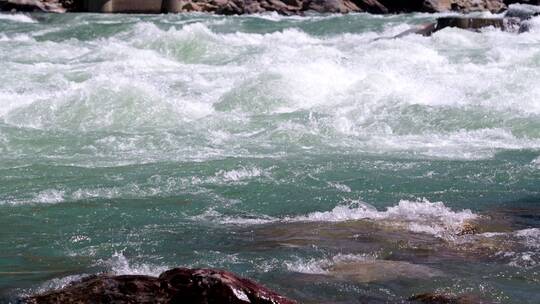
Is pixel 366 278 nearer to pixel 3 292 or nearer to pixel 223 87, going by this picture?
pixel 3 292

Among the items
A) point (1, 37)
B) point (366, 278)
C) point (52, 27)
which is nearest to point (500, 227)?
point (366, 278)

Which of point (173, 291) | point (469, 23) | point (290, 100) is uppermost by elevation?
point (173, 291)

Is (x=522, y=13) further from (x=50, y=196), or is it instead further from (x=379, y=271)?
(x=379, y=271)

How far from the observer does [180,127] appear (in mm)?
10812

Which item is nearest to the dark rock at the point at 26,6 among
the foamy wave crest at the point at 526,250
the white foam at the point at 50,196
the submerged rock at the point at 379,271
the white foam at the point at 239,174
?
the white foam at the point at 239,174

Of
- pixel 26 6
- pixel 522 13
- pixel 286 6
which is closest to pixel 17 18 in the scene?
pixel 26 6

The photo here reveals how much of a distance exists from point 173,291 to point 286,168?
461 cm

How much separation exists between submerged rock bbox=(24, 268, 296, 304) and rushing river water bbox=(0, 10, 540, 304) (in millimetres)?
702

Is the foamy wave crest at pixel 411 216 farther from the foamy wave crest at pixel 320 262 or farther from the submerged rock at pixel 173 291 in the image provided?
the submerged rock at pixel 173 291

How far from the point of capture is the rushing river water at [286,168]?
539 centimetres

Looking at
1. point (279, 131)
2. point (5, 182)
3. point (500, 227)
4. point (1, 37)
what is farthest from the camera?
point (1, 37)

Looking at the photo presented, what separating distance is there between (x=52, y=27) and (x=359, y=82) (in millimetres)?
15561

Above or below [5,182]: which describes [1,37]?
below

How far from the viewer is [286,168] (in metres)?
8.50
